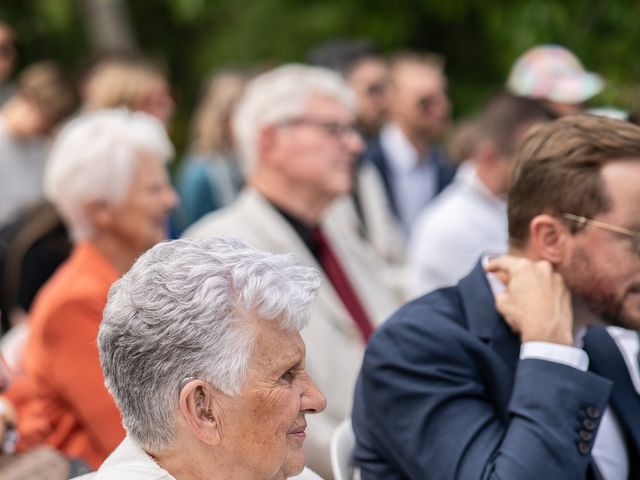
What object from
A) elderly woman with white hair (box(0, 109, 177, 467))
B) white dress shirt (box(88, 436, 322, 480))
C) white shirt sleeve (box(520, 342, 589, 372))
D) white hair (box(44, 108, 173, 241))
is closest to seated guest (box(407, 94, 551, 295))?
elderly woman with white hair (box(0, 109, 177, 467))

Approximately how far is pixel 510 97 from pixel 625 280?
9.85 feet

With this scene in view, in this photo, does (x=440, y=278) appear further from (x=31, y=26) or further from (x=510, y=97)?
(x=31, y=26)

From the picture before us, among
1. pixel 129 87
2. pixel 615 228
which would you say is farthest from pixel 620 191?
pixel 129 87

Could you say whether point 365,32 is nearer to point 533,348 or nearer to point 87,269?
point 87,269

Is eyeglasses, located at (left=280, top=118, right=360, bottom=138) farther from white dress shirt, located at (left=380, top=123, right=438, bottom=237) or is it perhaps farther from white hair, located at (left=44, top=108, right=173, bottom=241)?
white dress shirt, located at (left=380, top=123, right=438, bottom=237)

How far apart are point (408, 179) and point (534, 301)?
448 cm

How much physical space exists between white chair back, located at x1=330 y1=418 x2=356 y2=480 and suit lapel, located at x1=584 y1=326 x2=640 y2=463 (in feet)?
2.25

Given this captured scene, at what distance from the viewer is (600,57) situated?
862 centimetres

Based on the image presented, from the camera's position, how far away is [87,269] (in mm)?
4176

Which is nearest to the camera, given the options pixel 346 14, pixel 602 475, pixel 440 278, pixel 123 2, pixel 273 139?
pixel 602 475

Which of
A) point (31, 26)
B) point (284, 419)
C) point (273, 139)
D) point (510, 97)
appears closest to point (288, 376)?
point (284, 419)

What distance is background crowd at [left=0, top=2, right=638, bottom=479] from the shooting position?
388 centimetres

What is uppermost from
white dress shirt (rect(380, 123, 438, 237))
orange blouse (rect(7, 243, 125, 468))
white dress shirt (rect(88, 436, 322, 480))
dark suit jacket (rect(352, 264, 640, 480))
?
white dress shirt (rect(88, 436, 322, 480))

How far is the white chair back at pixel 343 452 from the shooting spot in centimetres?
309
